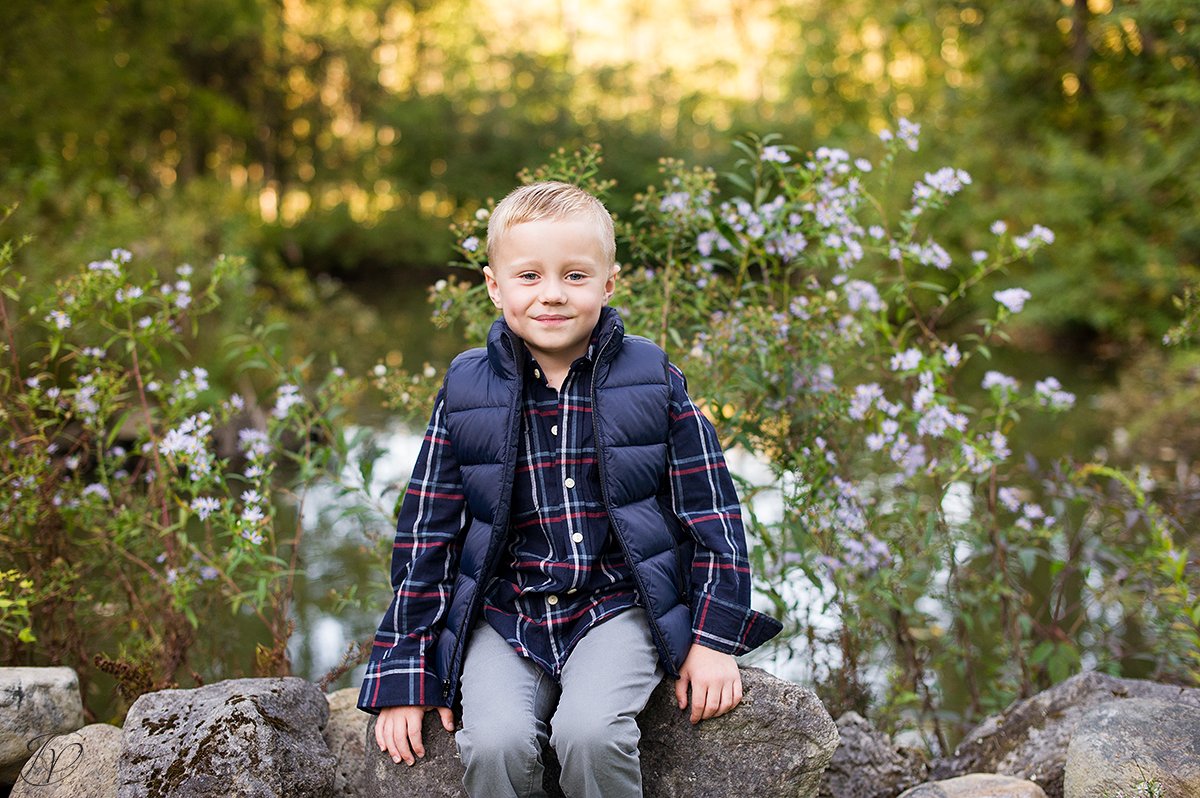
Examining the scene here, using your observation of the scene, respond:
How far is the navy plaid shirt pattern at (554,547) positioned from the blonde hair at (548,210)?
268 mm

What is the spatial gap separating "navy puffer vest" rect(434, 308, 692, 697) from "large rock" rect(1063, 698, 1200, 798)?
99 centimetres

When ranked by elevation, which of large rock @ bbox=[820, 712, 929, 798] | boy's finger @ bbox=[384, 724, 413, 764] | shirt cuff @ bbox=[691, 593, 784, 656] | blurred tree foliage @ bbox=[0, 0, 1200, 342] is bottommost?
large rock @ bbox=[820, 712, 929, 798]

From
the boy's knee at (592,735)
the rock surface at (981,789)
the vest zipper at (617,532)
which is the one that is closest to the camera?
the boy's knee at (592,735)

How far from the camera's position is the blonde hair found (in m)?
2.28

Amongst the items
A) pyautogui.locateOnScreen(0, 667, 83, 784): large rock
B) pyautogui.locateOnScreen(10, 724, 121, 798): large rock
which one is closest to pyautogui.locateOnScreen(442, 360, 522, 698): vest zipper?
pyautogui.locateOnScreen(10, 724, 121, 798): large rock

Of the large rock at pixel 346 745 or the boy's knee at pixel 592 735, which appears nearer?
the boy's knee at pixel 592 735

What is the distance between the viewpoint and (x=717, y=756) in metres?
2.25

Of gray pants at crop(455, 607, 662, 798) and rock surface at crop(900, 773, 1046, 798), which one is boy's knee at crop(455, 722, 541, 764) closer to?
gray pants at crop(455, 607, 662, 798)

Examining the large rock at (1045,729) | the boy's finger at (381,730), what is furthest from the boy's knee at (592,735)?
the large rock at (1045,729)

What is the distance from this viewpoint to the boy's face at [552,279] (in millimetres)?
2271

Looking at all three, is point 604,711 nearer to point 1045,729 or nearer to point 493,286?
point 493,286

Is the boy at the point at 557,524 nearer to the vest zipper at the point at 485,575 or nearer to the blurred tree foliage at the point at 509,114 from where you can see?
the vest zipper at the point at 485,575

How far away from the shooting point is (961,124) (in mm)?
15758

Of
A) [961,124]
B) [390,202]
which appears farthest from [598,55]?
[961,124]
